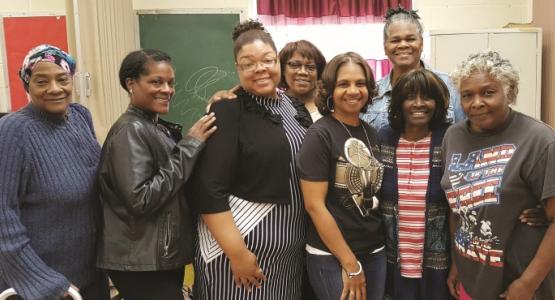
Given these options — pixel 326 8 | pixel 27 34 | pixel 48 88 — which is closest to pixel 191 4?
pixel 326 8

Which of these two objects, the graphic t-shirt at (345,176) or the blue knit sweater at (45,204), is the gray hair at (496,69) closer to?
the graphic t-shirt at (345,176)

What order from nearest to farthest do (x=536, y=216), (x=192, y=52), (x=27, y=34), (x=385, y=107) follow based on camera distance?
1. (x=536, y=216)
2. (x=385, y=107)
3. (x=27, y=34)
4. (x=192, y=52)

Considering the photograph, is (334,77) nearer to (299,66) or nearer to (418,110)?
(418,110)

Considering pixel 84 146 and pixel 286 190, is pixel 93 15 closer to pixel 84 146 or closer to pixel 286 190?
pixel 84 146

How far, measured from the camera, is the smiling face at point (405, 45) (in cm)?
215

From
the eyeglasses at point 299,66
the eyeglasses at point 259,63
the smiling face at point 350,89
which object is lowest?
the smiling face at point 350,89

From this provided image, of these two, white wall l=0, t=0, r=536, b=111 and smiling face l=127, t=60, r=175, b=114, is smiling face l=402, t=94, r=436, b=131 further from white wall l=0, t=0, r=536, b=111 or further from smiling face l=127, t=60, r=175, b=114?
white wall l=0, t=0, r=536, b=111

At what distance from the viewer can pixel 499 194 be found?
139 cm

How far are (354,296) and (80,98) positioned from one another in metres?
2.34

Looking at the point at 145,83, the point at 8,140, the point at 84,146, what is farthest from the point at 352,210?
the point at 8,140

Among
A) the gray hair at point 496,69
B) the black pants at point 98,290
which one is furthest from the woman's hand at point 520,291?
the black pants at point 98,290

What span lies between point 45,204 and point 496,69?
1537mm

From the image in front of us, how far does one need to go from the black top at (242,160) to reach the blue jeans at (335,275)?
0.88ft

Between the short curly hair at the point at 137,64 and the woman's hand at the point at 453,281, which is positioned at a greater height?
the short curly hair at the point at 137,64
